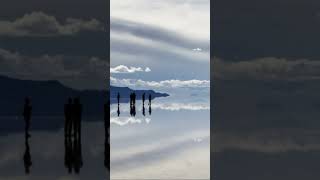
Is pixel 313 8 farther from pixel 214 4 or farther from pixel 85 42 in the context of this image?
pixel 85 42

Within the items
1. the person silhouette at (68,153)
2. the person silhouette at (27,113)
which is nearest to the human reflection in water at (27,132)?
the person silhouette at (27,113)

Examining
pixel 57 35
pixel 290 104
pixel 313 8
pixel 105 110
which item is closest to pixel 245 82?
pixel 290 104

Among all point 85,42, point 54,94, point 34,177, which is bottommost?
point 34,177

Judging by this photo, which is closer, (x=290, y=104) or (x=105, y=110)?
(x=290, y=104)

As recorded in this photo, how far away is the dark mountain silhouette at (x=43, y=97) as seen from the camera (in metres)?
5.70

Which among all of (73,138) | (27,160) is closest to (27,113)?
(27,160)

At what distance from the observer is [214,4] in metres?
5.59

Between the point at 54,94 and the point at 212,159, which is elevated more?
the point at 54,94

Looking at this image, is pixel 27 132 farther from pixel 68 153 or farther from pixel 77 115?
pixel 77 115

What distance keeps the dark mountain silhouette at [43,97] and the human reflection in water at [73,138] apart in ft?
0.48

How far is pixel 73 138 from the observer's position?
705 centimetres

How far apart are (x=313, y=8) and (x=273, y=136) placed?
1.28 meters

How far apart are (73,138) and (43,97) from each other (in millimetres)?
1116

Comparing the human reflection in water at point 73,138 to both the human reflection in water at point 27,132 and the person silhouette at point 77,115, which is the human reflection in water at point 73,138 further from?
the human reflection in water at point 27,132
